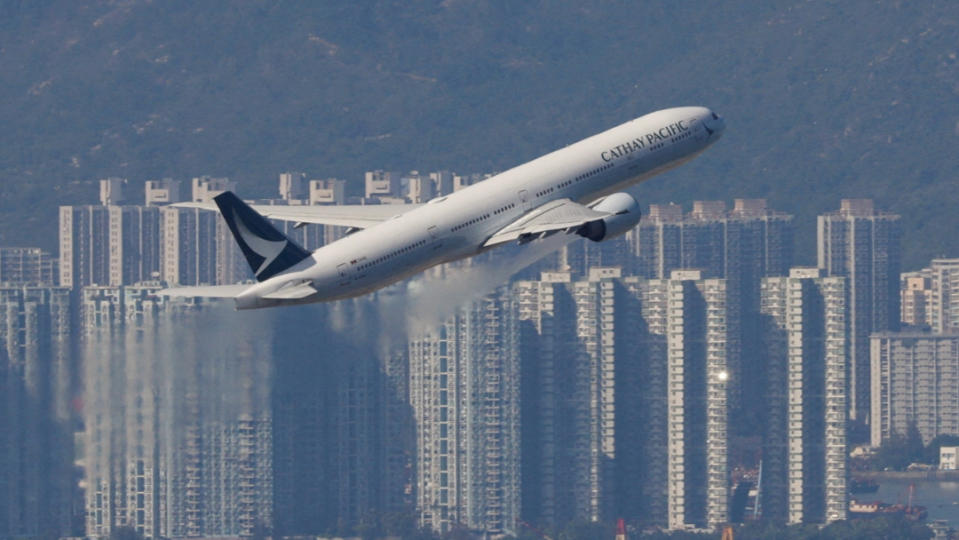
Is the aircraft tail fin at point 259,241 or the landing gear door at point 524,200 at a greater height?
the landing gear door at point 524,200

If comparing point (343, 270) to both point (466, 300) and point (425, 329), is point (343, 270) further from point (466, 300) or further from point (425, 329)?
point (425, 329)

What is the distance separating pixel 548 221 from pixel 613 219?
359 centimetres

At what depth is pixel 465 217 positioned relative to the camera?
138125 millimetres

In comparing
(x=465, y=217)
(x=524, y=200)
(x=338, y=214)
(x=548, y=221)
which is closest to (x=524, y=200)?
(x=524, y=200)

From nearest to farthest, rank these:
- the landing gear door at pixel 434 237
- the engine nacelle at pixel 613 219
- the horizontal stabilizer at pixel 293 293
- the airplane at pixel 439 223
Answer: the horizontal stabilizer at pixel 293 293 < the airplane at pixel 439 223 < the landing gear door at pixel 434 237 < the engine nacelle at pixel 613 219

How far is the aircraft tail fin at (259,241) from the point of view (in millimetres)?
135250

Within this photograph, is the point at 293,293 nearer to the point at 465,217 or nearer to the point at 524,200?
the point at 465,217

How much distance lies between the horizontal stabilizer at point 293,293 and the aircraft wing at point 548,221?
30.2 feet

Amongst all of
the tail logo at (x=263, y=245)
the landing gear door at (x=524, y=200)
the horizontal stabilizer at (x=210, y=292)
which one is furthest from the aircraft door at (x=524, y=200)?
the horizontal stabilizer at (x=210, y=292)

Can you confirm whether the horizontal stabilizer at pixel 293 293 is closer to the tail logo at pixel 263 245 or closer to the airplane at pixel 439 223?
the airplane at pixel 439 223

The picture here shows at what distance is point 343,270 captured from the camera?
13500 cm

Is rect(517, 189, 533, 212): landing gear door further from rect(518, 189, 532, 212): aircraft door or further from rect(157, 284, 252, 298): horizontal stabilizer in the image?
rect(157, 284, 252, 298): horizontal stabilizer

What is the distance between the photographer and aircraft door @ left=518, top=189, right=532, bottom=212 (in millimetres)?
140625

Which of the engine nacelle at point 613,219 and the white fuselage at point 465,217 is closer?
the white fuselage at point 465,217
